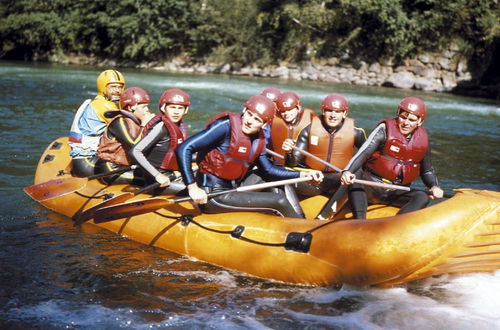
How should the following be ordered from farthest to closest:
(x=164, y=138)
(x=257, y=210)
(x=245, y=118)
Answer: (x=164, y=138) < (x=257, y=210) < (x=245, y=118)

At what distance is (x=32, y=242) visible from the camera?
4758 mm

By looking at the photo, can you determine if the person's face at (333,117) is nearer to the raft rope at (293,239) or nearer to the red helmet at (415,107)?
the red helmet at (415,107)

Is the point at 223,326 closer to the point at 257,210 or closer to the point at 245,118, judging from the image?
the point at 257,210

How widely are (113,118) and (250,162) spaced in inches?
67.8

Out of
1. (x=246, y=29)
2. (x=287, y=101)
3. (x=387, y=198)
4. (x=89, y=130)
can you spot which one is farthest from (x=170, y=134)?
(x=246, y=29)

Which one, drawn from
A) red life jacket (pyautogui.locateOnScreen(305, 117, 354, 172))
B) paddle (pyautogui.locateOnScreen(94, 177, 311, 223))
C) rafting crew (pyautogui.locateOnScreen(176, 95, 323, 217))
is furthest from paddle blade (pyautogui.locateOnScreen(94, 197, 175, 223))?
red life jacket (pyautogui.locateOnScreen(305, 117, 354, 172))

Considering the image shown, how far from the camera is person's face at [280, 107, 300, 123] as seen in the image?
534 cm

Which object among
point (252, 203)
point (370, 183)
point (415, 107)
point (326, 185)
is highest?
point (415, 107)

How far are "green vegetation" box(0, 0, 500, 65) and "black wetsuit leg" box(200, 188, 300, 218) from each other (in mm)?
21336

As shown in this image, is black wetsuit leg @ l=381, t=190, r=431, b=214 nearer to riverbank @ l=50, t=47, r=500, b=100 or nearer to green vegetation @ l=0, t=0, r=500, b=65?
riverbank @ l=50, t=47, r=500, b=100

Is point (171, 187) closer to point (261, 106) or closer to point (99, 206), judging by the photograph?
point (99, 206)

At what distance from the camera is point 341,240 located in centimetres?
385

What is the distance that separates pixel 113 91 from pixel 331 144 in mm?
2538

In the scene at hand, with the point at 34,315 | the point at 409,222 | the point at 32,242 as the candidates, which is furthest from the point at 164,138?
the point at 409,222
